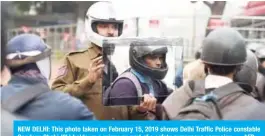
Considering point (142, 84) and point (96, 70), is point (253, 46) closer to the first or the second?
point (142, 84)

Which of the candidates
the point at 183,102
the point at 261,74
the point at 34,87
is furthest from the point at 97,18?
the point at 261,74

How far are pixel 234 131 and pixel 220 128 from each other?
0.06 metres

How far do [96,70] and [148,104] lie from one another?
251mm

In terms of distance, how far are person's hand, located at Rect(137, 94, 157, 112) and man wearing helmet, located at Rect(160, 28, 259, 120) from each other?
0.49ft

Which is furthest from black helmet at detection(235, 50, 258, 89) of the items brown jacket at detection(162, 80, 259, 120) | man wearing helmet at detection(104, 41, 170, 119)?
man wearing helmet at detection(104, 41, 170, 119)

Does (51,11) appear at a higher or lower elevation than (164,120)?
higher

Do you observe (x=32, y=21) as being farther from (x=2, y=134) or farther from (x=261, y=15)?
(x=261, y=15)

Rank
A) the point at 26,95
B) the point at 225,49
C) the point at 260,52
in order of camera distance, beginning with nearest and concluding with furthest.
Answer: the point at 225,49
the point at 26,95
the point at 260,52

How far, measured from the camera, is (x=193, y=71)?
2102 millimetres

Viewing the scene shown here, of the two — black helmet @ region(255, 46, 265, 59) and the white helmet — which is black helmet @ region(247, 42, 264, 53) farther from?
the white helmet

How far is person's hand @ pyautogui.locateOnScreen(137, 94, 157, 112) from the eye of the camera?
6.82ft

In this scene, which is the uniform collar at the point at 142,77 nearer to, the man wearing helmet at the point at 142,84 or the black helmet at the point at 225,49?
the man wearing helmet at the point at 142,84

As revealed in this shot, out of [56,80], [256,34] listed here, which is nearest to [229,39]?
[256,34]

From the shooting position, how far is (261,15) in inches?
84.7
